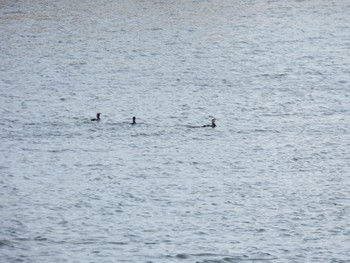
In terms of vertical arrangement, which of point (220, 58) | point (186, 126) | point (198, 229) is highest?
point (220, 58)

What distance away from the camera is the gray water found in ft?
73.5

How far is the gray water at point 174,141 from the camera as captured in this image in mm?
22406

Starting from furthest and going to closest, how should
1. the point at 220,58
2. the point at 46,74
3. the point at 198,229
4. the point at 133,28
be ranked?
the point at 133,28 < the point at 220,58 < the point at 46,74 < the point at 198,229

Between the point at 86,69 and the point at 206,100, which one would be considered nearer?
the point at 206,100

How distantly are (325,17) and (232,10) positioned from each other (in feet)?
17.4

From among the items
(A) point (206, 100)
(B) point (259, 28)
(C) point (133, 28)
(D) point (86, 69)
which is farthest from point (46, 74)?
(B) point (259, 28)

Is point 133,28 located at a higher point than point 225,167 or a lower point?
higher

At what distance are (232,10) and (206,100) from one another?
19.3m

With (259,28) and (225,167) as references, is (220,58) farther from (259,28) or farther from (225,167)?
(225,167)

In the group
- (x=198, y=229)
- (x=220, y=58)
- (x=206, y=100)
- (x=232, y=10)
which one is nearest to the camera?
(x=198, y=229)

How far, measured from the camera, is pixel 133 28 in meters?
47.1

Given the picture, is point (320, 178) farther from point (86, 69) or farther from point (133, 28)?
point (133, 28)

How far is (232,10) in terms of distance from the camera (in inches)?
2061

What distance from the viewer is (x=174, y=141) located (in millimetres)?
29359
